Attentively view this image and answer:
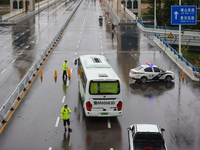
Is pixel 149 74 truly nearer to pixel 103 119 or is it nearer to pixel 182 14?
pixel 103 119

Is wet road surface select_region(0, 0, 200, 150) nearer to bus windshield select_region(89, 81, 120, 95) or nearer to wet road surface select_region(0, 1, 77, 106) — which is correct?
bus windshield select_region(89, 81, 120, 95)

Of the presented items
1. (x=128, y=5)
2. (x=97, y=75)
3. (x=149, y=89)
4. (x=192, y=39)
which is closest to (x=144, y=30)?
(x=192, y=39)

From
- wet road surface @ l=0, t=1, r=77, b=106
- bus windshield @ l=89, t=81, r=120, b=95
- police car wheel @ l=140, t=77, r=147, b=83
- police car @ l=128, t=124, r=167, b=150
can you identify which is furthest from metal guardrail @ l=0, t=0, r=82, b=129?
police car wheel @ l=140, t=77, r=147, b=83

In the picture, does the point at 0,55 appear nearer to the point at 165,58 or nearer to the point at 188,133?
the point at 165,58

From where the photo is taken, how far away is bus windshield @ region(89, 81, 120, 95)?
59.4ft

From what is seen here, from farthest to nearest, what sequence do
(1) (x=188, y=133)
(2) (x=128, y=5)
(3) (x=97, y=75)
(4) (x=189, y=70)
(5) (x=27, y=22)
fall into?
1. (2) (x=128, y=5)
2. (5) (x=27, y=22)
3. (4) (x=189, y=70)
4. (3) (x=97, y=75)
5. (1) (x=188, y=133)

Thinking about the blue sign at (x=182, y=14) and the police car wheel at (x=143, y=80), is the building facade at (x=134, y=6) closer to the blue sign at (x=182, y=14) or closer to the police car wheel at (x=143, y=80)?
the blue sign at (x=182, y=14)

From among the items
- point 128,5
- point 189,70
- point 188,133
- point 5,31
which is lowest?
point 188,133

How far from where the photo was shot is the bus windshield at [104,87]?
59.4ft

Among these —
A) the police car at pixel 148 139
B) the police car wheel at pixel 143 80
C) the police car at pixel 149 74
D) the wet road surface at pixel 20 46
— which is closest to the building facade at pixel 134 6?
the wet road surface at pixel 20 46

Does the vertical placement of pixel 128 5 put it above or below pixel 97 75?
above

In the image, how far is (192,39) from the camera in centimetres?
6084

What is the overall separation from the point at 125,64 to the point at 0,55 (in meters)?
16.5

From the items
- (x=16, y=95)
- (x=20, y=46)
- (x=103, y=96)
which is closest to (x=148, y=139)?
(x=103, y=96)
